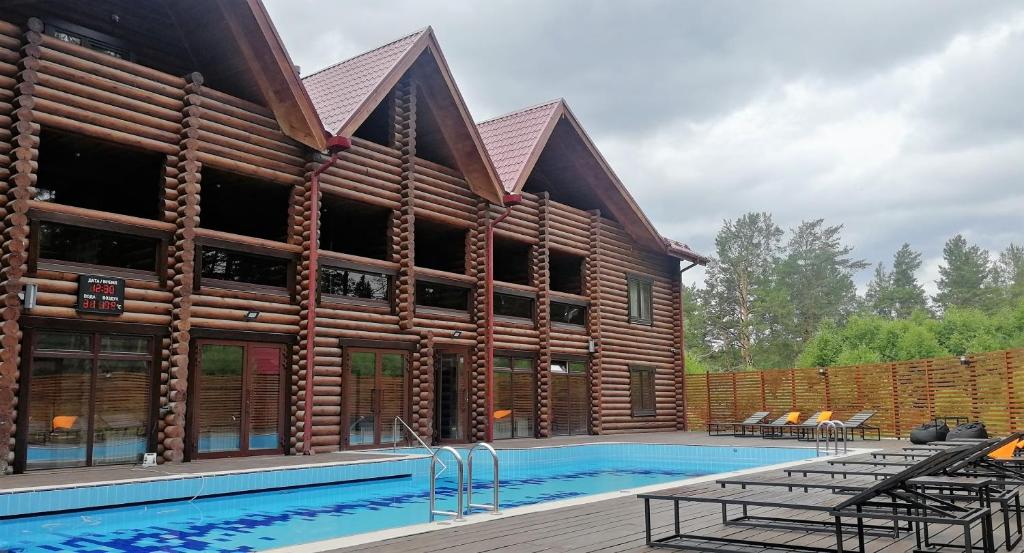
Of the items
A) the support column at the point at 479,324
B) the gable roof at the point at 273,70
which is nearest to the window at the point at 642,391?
the support column at the point at 479,324

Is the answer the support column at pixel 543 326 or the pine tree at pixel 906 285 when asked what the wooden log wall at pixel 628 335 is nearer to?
the support column at pixel 543 326

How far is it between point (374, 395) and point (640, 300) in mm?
9638

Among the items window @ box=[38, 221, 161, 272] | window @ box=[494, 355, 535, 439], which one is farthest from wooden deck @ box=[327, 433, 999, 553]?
window @ box=[494, 355, 535, 439]

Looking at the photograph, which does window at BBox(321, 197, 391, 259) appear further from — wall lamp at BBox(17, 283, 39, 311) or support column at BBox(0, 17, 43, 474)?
wall lamp at BBox(17, 283, 39, 311)

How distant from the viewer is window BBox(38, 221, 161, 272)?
11078 millimetres

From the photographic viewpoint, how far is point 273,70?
1304cm

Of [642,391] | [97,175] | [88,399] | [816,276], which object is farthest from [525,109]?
[816,276]

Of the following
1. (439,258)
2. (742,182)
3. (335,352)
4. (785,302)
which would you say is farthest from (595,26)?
(742,182)

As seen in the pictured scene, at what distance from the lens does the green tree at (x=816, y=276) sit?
46.7 m

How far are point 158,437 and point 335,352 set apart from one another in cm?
337

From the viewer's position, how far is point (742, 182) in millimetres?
56938

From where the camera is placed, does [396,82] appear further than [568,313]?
No

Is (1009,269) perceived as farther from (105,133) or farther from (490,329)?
(105,133)

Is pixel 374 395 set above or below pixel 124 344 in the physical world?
below
